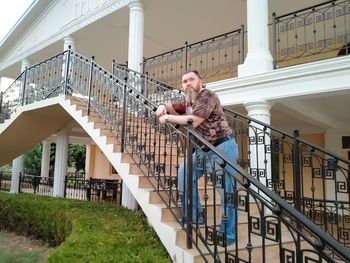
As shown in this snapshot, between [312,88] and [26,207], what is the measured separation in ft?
24.5

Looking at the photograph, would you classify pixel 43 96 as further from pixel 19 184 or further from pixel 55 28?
pixel 19 184

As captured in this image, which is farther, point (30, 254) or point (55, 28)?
point (55, 28)

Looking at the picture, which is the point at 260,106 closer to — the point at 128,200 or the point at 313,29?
the point at 313,29

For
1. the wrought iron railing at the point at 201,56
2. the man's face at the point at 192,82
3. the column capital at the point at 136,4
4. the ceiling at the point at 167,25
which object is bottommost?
the man's face at the point at 192,82

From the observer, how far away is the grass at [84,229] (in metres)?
3.67

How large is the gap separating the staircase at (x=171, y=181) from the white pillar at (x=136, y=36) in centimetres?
47

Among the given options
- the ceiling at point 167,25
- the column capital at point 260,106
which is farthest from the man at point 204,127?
the ceiling at point 167,25

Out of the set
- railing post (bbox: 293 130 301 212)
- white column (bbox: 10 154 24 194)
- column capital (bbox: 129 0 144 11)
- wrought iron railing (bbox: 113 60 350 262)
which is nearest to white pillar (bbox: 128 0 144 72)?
column capital (bbox: 129 0 144 11)

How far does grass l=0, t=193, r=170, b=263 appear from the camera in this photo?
367cm

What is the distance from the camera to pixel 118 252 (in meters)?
3.76

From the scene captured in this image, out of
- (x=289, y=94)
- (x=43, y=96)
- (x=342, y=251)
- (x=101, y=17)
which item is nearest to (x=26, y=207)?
(x=43, y=96)

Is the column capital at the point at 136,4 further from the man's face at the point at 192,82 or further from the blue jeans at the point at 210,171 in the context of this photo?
the blue jeans at the point at 210,171

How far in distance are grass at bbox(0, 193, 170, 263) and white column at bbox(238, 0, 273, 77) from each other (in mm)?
3492

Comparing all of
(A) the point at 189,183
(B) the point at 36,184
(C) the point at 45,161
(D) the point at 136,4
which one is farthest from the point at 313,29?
(C) the point at 45,161
